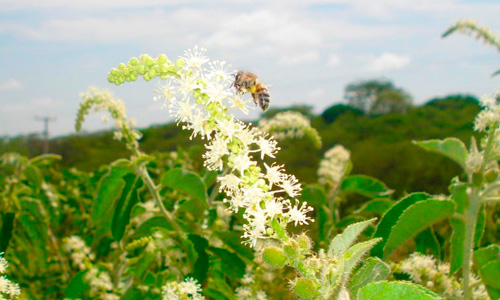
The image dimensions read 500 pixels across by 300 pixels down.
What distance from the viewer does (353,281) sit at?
1166 millimetres

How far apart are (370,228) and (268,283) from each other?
50 centimetres

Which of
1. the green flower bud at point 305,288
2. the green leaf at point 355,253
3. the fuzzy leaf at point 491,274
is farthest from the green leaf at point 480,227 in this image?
the green flower bud at point 305,288

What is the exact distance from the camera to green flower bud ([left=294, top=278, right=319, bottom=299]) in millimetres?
972

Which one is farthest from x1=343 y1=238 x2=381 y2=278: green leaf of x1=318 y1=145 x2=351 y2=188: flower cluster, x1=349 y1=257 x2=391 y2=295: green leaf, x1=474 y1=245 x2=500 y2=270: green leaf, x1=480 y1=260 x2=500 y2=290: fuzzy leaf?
x1=318 y1=145 x2=351 y2=188: flower cluster

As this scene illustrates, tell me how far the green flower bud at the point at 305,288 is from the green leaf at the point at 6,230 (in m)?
1.81

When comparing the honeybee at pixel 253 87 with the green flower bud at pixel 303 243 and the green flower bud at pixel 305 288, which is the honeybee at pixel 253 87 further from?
the green flower bud at pixel 305 288

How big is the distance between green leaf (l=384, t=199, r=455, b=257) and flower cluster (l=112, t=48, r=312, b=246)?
630 mm

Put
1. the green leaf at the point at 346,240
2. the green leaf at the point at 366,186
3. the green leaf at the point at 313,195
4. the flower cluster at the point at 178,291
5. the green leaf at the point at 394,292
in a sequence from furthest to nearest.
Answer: the green leaf at the point at 366,186 → the green leaf at the point at 313,195 → the flower cluster at the point at 178,291 → the green leaf at the point at 346,240 → the green leaf at the point at 394,292

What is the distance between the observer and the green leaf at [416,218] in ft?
5.55

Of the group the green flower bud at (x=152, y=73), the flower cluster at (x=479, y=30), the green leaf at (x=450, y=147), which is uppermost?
the flower cluster at (x=479, y=30)

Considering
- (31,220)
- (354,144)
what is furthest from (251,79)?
(354,144)

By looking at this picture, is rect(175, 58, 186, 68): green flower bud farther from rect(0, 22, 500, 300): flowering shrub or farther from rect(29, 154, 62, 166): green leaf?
rect(29, 154, 62, 166): green leaf

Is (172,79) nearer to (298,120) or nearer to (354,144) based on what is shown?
(298,120)

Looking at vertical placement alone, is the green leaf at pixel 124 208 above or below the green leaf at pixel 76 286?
above
